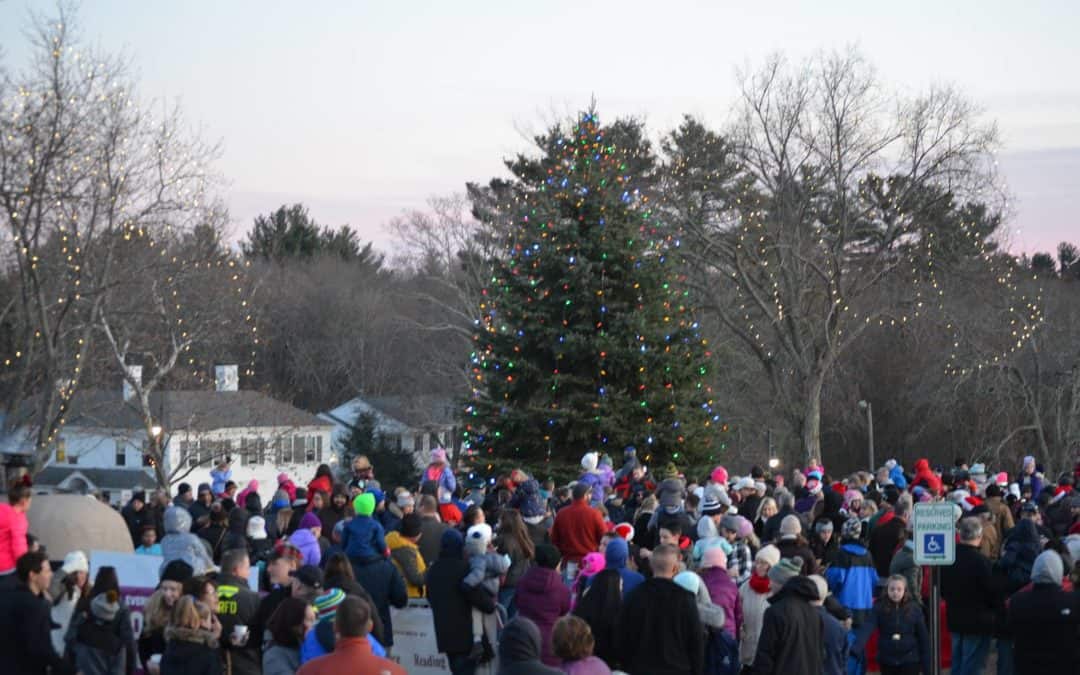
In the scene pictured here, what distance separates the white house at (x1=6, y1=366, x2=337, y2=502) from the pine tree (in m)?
13.2

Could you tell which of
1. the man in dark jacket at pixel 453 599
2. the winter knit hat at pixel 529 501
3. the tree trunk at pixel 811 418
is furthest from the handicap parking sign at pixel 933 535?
the tree trunk at pixel 811 418

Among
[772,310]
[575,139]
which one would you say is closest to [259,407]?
Answer: [772,310]

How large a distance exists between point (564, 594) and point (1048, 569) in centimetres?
371

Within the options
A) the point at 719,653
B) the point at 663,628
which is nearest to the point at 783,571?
the point at 719,653

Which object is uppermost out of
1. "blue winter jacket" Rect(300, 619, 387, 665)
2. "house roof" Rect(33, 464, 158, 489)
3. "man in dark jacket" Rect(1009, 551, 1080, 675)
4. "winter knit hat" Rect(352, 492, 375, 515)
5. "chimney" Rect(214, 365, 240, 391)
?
"chimney" Rect(214, 365, 240, 391)

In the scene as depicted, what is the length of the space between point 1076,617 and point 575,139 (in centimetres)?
1888

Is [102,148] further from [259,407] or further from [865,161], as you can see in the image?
[259,407]

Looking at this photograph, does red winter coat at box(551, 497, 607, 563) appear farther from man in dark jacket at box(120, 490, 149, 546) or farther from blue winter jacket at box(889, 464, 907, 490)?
blue winter jacket at box(889, 464, 907, 490)

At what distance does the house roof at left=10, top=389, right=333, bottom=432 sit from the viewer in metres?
48.6

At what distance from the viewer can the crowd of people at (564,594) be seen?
8.91m

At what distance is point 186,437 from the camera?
4272cm

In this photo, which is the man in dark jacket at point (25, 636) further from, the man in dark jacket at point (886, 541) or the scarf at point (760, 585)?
the man in dark jacket at point (886, 541)

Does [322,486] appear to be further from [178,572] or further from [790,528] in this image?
[790,528]

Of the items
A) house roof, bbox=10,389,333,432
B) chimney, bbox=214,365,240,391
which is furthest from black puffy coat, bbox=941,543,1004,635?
chimney, bbox=214,365,240,391
